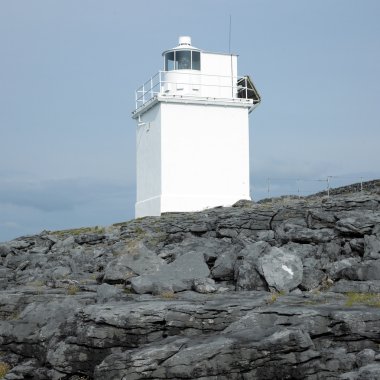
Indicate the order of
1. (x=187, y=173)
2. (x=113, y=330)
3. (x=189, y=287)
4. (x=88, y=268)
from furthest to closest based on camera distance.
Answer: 1. (x=187, y=173)
2. (x=88, y=268)
3. (x=189, y=287)
4. (x=113, y=330)

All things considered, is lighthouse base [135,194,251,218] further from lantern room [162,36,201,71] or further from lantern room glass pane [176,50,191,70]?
lantern room glass pane [176,50,191,70]

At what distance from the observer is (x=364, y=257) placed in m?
19.9

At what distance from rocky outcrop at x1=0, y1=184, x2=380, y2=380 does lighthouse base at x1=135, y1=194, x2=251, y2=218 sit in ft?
25.5

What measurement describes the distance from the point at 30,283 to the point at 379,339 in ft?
42.7

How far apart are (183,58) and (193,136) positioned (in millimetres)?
4856

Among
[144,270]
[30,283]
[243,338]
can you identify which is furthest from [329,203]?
[243,338]

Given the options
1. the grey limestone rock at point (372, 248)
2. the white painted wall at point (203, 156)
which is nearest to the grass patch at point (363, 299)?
the grey limestone rock at point (372, 248)

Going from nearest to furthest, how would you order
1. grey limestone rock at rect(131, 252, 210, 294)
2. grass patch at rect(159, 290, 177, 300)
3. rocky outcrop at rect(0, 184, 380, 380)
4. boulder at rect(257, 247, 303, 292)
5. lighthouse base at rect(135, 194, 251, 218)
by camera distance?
rocky outcrop at rect(0, 184, 380, 380), grass patch at rect(159, 290, 177, 300), boulder at rect(257, 247, 303, 292), grey limestone rock at rect(131, 252, 210, 294), lighthouse base at rect(135, 194, 251, 218)

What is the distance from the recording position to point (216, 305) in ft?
52.4

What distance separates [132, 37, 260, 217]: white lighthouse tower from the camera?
35656 millimetres

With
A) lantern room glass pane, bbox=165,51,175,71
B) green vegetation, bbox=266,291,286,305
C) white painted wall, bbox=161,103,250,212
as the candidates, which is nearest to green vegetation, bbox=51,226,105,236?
white painted wall, bbox=161,103,250,212

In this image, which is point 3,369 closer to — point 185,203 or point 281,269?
point 281,269

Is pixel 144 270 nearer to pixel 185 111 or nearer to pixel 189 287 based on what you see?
pixel 189 287

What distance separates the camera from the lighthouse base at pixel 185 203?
116ft
